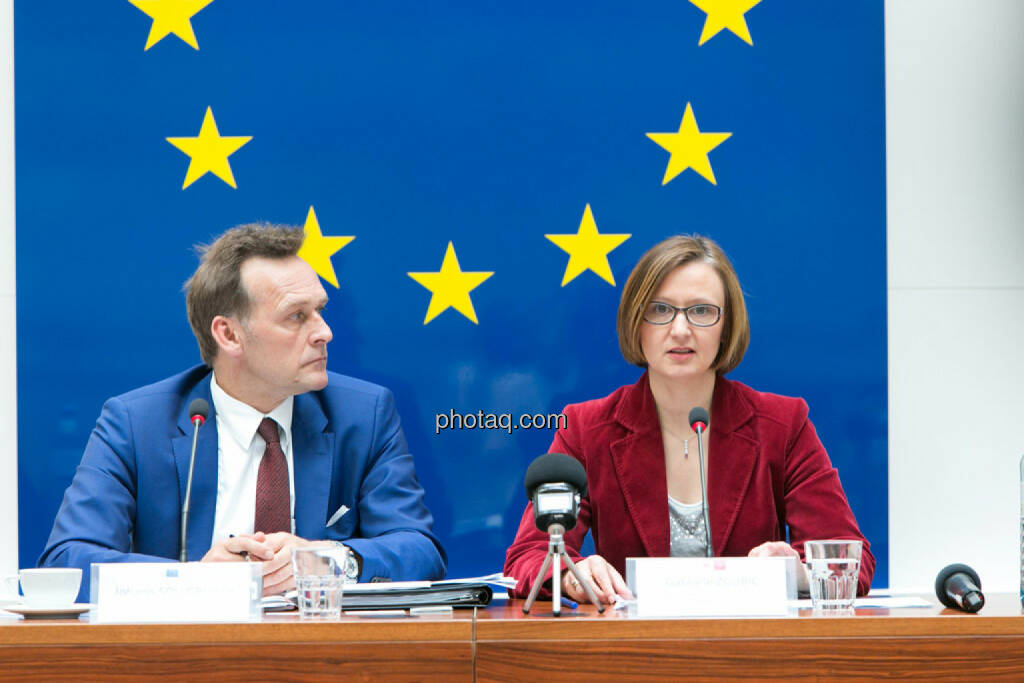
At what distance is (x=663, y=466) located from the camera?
2.64m

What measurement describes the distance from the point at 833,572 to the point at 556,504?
1.53ft

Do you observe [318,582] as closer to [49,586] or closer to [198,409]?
[49,586]

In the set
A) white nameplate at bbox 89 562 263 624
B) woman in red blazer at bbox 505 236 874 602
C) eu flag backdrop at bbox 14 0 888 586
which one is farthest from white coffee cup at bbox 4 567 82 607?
eu flag backdrop at bbox 14 0 888 586

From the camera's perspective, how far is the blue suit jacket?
8.18 feet

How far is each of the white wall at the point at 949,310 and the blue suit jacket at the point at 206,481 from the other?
4.49 feet

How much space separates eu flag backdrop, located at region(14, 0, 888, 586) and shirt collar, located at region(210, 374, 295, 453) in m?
0.35

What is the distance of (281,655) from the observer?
158 centimetres

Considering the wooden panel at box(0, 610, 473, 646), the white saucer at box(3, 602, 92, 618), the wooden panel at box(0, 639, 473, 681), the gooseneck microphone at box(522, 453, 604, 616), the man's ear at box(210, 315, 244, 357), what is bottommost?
the wooden panel at box(0, 639, 473, 681)

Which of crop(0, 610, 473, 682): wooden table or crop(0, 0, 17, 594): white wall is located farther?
crop(0, 0, 17, 594): white wall

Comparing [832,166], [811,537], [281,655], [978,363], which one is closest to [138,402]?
[281,655]

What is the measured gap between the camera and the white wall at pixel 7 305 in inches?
119

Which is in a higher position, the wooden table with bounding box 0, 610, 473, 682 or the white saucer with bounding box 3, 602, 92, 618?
the white saucer with bounding box 3, 602, 92, 618

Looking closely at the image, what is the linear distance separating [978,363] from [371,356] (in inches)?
65.4

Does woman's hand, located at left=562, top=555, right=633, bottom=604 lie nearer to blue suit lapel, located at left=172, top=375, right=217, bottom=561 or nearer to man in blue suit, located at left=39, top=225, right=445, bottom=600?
man in blue suit, located at left=39, top=225, right=445, bottom=600
